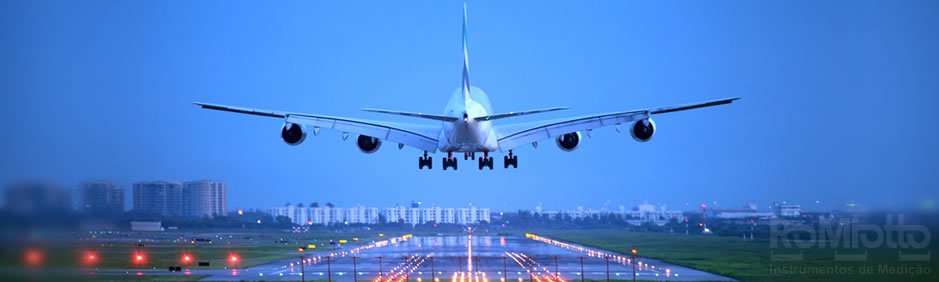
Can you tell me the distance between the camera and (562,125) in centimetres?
5031

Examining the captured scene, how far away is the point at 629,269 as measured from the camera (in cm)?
6538

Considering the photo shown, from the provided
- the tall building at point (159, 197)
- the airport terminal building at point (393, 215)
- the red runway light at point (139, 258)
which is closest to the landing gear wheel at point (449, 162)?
the tall building at point (159, 197)

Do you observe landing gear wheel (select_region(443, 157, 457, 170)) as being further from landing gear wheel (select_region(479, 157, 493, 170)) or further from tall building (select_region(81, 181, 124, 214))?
tall building (select_region(81, 181, 124, 214))

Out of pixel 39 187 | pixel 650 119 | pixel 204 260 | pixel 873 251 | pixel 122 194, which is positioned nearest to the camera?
pixel 39 187

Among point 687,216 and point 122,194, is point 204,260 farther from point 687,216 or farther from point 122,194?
point 687,216

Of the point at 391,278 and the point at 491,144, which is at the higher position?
the point at 491,144

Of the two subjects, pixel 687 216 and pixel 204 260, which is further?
pixel 687 216

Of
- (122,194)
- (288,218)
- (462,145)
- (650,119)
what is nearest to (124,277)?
(462,145)

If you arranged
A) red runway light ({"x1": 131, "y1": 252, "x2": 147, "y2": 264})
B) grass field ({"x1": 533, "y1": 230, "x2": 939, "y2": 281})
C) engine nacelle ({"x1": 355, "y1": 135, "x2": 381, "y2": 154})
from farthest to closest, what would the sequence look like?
red runway light ({"x1": 131, "y1": 252, "x2": 147, "y2": 264}) < engine nacelle ({"x1": 355, "y1": 135, "x2": 381, "y2": 154}) < grass field ({"x1": 533, "y1": 230, "x2": 939, "y2": 281})

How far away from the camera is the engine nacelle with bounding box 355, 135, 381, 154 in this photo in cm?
5291

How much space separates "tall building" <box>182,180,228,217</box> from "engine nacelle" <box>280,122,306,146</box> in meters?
12.3

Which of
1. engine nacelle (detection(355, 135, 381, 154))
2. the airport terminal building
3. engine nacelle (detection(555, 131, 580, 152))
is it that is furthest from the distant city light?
the airport terminal building

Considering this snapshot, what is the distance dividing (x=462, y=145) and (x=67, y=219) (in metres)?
23.6

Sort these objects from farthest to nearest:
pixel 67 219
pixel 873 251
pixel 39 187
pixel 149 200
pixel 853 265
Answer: pixel 873 251 < pixel 853 265 < pixel 149 200 < pixel 67 219 < pixel 39 187
